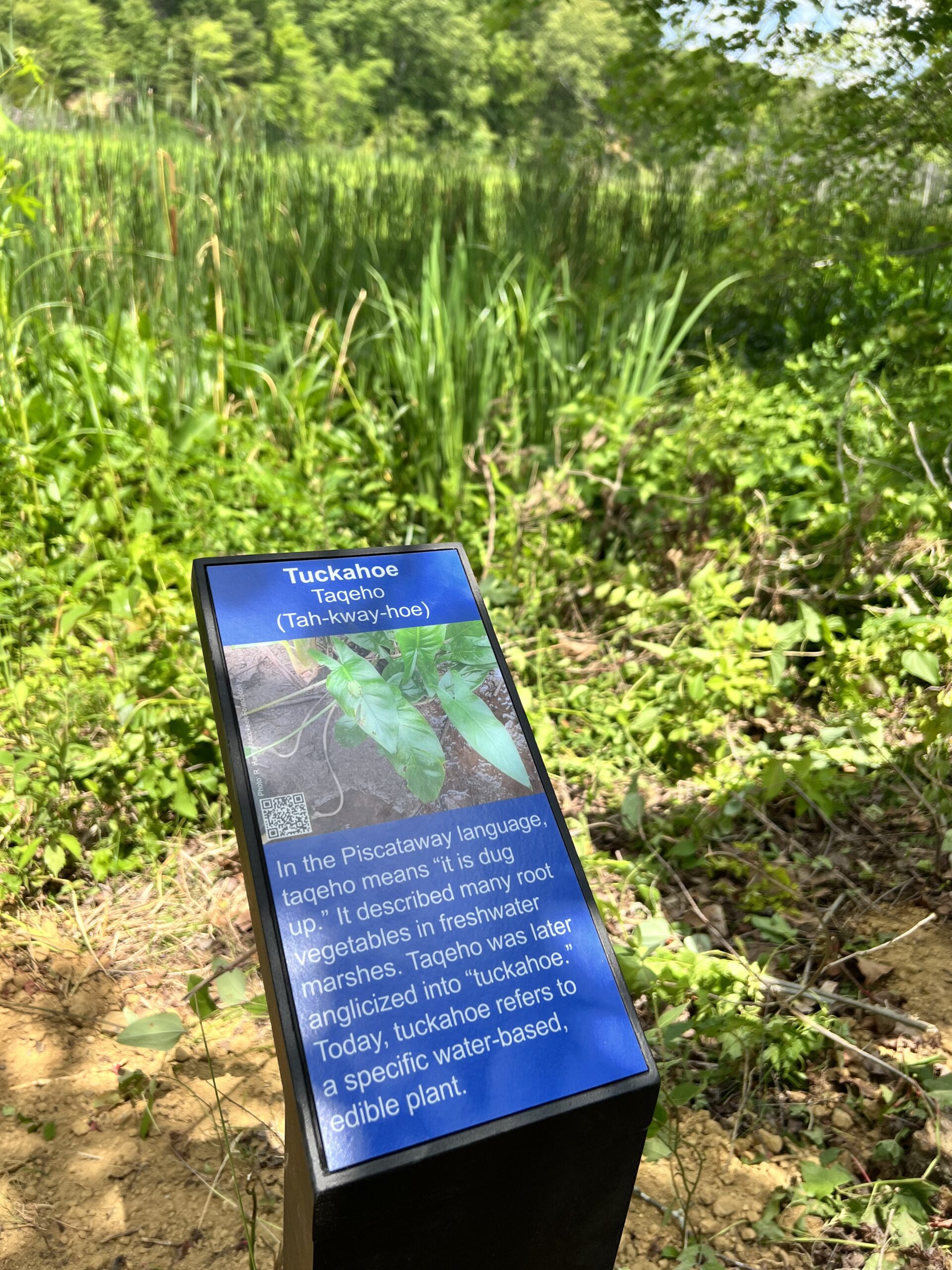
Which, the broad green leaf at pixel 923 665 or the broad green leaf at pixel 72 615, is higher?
the broad green leaf at pixel 923 665

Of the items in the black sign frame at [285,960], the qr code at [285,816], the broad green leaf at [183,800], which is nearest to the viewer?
the black sign frame at [285,960]

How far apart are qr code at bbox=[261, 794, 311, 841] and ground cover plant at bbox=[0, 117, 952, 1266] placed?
0.12m

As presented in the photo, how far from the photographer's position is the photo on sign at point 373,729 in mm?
1115

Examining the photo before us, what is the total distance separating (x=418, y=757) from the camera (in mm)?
1188

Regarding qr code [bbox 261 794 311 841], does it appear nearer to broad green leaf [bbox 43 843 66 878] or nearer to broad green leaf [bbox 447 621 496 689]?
broad green leaf [bbox 447 621 496 689]

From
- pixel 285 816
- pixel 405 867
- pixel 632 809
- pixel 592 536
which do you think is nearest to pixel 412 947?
pixel 405 867

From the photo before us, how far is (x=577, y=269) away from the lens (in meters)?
5.00

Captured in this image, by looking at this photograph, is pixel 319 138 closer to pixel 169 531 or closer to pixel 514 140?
pixel 514 140

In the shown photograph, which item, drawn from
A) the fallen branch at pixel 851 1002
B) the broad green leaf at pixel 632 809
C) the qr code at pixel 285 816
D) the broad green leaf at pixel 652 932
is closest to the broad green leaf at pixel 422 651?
the qr code at pixel 285 816

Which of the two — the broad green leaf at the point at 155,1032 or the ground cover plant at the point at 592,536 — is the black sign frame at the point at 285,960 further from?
the broad green leaf at the point at 155,1032

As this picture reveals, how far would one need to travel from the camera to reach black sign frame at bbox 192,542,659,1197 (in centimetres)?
91

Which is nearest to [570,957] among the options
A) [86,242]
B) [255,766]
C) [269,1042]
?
[255,766]

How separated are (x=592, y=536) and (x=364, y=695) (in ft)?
7.83

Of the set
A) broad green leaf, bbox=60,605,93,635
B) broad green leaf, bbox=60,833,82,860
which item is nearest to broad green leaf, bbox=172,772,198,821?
broad green leaf, bbox=60,833,82,860
